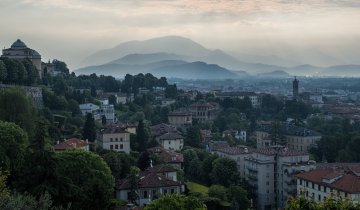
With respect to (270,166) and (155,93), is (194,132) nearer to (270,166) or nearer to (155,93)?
(270,166)

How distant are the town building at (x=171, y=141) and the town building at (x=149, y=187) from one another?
59.2ft

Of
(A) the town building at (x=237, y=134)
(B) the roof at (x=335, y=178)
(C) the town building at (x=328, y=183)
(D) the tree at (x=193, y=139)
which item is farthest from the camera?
(A) the town building at (x=237, y=134)

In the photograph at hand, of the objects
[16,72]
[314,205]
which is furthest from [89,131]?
[314,205]

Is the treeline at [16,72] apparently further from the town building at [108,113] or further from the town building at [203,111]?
the town building at [203,111]

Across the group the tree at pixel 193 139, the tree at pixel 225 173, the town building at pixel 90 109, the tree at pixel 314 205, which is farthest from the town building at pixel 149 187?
the town building at pixel 90 109

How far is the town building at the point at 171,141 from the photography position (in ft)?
159

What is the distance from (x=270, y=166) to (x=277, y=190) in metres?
1.61

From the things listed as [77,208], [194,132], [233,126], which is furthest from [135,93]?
[77,208]

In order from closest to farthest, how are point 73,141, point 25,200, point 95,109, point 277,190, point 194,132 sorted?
point 25,200, point 73,141, point 277,190, point 194,132, point 95,109

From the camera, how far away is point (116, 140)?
40969mm

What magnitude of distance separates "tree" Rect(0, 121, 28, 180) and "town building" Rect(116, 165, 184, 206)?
5.29m

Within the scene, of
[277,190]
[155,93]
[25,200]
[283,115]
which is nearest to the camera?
[25,200]

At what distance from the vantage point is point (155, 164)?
3550 cm

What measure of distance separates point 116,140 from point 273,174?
11005 mm
